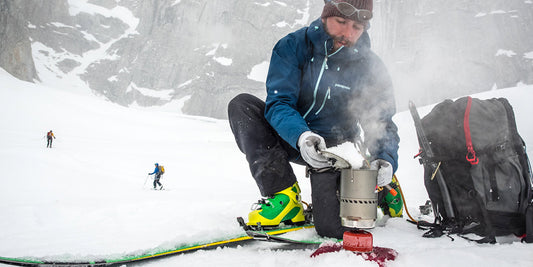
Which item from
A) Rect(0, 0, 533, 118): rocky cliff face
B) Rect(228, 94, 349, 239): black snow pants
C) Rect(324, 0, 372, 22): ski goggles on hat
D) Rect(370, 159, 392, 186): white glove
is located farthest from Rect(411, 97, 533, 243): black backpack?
Rect(0, 0, 533, 118): rocky cliff face

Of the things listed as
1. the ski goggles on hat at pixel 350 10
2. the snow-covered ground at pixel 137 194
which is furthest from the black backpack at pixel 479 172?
the ski goggles on hat at pixel 350 10

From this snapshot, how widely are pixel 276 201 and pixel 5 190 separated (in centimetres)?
895

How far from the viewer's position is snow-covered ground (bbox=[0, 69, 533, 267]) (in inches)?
57.1

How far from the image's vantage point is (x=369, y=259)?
1052 mm

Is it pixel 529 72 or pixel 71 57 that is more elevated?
pixel 71 57

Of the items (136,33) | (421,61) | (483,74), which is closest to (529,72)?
(483,74)

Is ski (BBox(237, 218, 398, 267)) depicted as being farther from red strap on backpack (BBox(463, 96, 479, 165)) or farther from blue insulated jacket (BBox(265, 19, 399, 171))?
red strap on backpack (BBox(463, 96, 479, 165))

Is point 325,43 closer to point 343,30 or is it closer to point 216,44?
point 343,30

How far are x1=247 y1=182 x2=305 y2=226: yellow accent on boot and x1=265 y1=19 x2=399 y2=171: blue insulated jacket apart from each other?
0.44 m

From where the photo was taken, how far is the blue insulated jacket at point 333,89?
1.83 m

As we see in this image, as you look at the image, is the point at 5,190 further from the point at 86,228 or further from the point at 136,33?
the point at 136,33

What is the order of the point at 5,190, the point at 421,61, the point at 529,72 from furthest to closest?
the point at 421,61
the point at 529,72
the point at 5,190

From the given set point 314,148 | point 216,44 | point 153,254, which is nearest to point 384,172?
point 314,148

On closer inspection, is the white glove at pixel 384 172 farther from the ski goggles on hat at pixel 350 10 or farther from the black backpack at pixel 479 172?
the ski goggles on hat at pixel 350 10
